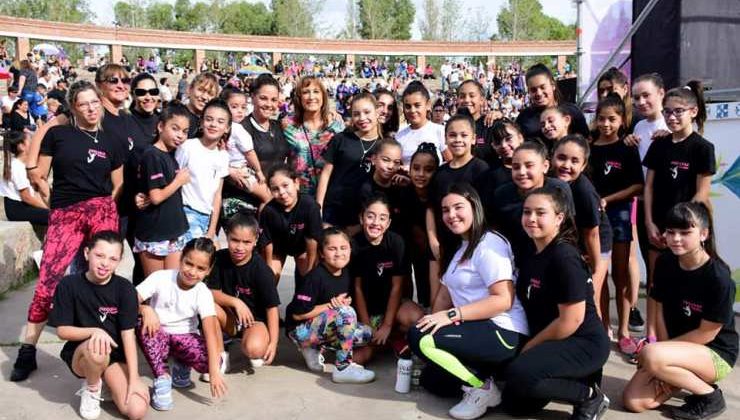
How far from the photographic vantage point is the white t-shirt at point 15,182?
734 cm

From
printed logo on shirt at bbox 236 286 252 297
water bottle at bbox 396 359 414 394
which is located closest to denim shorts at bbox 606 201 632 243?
water bottle at bbox 396 359 414 394

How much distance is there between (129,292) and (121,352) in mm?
351

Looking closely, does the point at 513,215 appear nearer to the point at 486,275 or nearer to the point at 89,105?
the point at 486,275

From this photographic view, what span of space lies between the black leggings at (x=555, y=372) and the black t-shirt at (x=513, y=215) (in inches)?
23.7

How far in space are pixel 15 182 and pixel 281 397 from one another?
4.73m

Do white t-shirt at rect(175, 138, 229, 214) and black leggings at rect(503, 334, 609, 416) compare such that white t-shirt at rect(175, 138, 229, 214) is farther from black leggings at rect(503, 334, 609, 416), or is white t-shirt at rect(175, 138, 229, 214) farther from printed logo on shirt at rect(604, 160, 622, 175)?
printed logo on shirt at rect(604, 160, 622, 175)

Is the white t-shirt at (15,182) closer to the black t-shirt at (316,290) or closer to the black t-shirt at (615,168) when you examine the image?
the black t-shirt at (316,290)

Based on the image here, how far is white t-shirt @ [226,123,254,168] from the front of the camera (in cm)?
517

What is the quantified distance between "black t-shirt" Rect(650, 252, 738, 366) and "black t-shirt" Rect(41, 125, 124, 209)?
11.6ft

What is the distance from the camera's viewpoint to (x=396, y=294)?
188 inches

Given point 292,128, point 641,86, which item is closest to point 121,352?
point 292,128

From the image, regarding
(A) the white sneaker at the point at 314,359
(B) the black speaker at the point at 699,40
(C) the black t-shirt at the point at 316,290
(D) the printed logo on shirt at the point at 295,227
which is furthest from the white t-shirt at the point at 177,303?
(B) the black speaker at the point at 699,40

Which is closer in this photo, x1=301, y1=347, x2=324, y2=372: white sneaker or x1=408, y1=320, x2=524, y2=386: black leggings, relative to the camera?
x1=408, y1=320, x2=524, y2=386: black leggings

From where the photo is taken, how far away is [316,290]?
4645 mm
